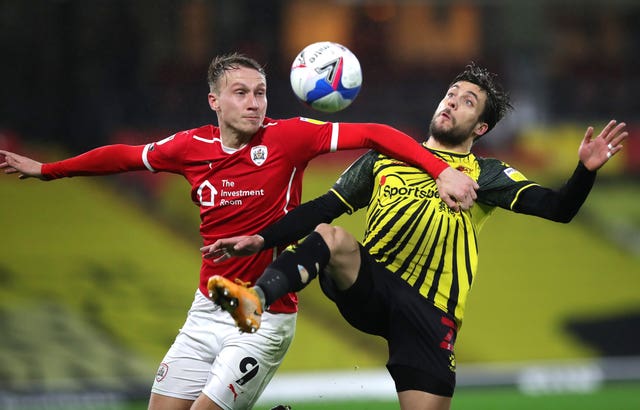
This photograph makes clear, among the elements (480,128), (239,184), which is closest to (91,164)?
(239,184)

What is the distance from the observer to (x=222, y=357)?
5609 mm

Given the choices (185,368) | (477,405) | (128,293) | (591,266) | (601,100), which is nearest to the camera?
(185,368)

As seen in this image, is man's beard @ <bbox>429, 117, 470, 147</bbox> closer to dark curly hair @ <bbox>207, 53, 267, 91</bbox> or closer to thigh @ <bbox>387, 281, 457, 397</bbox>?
thigh @ <bbox>387, 281, 457, 397</bbox>

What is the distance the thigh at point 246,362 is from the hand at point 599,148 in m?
1.87

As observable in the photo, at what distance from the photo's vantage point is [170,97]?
1689cm

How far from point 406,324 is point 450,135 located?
1149mm

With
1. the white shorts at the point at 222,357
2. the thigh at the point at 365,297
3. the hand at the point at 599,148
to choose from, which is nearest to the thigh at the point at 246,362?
the white shorts at the point at 222,357

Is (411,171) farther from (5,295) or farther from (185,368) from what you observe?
(5,295)

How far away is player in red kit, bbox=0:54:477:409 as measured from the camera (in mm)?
5645

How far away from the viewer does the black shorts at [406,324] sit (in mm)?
5613

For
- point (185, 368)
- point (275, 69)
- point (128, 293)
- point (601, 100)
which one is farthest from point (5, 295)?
point (601, 100)

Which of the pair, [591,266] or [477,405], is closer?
[477,405]

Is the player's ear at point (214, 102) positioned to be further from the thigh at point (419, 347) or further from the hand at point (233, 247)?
the thigh at point (419, 347)

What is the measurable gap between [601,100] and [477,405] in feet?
27.4
